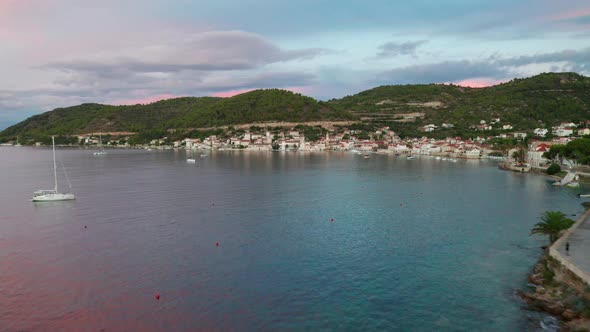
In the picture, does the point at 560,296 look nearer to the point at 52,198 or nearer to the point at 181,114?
the point at 52,198

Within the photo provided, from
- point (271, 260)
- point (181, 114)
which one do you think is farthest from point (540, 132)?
point (181, 114)

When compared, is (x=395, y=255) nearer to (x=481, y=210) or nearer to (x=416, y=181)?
(x=481, y=210)

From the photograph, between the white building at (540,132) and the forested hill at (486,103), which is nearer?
the white building at (540,132)

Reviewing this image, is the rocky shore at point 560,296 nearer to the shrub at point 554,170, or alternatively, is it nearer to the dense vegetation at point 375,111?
the shrub at point 554,170

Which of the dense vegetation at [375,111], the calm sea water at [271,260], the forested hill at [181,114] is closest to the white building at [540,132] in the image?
the dense vegetation at [375,111]

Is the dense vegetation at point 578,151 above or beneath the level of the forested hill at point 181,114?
beneath

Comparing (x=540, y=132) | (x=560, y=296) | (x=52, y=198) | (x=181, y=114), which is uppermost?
(x=181, y=114)
